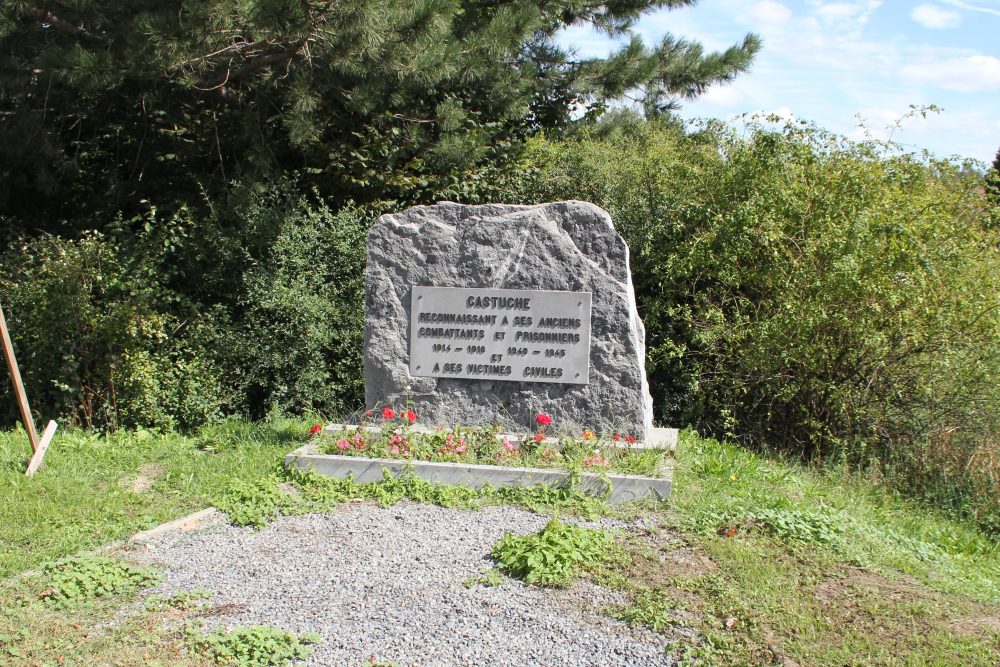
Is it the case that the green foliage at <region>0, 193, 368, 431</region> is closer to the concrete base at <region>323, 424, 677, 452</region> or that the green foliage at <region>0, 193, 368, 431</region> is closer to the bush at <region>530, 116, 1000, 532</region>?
the concrete base at <region>323, 424, 677, 452</region>

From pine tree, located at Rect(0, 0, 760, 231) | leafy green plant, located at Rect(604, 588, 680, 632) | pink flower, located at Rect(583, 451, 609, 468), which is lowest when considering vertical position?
leafy green plant, located at Rect(604, 588, 680, 632)

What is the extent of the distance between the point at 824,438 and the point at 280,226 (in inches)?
203

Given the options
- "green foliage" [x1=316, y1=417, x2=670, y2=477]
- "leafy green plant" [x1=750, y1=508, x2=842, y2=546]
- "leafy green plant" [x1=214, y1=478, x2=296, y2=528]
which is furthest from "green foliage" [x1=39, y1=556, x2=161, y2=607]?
"leafy green plant" [x1=750, y1=508, x2=842, y2=546]

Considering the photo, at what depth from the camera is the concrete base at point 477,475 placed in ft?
17.2

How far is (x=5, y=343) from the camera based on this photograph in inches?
229

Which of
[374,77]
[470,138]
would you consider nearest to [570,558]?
[374,77]

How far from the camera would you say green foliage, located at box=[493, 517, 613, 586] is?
13.3 feet

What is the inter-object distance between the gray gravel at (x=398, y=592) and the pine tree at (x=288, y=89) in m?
3.80

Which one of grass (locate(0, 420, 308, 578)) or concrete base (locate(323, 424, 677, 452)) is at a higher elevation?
concrete base (locate(323, 424, 677, 452))

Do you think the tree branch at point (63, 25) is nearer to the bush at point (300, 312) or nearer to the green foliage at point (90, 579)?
the bush at point (300, 312)

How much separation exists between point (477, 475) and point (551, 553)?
54.0 inches

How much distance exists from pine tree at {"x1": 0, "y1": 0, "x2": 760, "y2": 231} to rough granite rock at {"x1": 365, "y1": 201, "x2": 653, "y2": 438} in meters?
1.63

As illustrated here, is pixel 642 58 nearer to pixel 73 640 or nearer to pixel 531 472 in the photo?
pixel 531 472

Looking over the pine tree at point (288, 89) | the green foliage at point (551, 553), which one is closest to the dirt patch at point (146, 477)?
the green foliage at point (551, 553)
